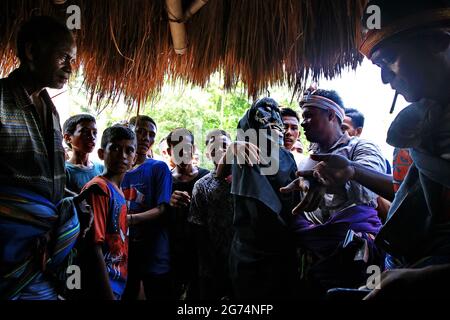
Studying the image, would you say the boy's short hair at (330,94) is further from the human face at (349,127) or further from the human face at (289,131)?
the human face at (289,131)

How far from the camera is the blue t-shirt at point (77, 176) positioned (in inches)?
105

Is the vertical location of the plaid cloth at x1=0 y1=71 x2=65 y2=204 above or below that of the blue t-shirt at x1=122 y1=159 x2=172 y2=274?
above

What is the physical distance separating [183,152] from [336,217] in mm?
1517

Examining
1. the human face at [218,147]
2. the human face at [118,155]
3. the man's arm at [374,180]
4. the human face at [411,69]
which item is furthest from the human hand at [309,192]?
the human face at [218,147]

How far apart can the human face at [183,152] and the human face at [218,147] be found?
0.18 metres

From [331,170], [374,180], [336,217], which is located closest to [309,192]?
[331,170]

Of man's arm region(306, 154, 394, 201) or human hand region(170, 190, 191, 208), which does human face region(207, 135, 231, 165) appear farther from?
man's arm region(306, 154, 394, 201)

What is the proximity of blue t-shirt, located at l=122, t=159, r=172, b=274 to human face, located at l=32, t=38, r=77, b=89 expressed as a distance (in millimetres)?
1276

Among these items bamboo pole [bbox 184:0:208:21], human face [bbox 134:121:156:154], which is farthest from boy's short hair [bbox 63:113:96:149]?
bamboo pole [bbox 184:0:208:21]

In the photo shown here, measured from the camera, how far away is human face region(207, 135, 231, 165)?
318 centimetres

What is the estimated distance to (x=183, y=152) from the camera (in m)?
3.19

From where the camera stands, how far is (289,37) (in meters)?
2.28
